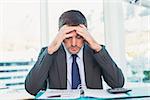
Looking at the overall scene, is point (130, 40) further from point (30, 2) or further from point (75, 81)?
point (75, 81)

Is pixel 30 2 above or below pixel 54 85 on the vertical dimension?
above

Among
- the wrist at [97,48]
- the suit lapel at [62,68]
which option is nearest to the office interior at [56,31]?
the suit lapel at [62,68]

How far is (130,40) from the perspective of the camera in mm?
3162

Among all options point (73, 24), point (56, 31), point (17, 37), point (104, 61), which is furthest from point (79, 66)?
point (17, 37)

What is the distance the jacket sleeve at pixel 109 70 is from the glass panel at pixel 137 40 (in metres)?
1.63

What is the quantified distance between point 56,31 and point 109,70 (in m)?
1.45

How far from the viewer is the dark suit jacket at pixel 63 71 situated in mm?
1454

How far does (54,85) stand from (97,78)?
279 mm

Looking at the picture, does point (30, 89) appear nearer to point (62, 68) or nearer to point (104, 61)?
point (62, 68)

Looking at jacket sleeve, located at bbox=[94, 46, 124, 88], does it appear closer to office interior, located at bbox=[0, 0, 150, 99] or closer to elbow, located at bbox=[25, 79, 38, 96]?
elbow, located at bbox=[25, 79, 38, 96]

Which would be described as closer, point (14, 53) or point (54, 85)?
point (54, 85)

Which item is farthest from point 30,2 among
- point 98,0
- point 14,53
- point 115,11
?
point 115,11

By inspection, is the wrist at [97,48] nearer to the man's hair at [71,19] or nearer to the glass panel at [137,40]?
the man's hair at [71,19]

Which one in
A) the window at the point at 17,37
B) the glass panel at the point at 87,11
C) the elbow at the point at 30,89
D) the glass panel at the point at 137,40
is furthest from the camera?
the glass panel at the point at 137,40
